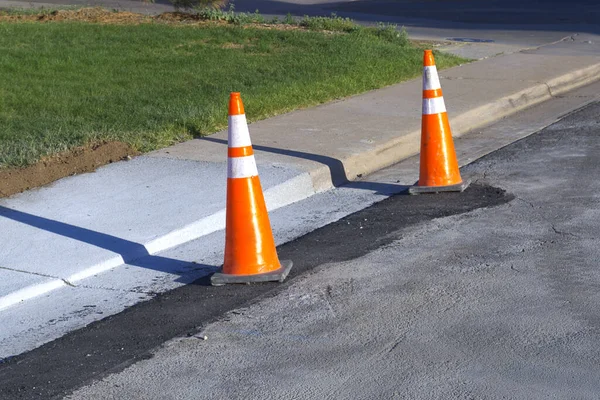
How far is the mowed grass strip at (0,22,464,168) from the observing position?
954cm

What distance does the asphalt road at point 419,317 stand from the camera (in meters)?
4.50

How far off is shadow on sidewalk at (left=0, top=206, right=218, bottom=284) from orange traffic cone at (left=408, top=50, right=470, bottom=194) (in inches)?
89.6

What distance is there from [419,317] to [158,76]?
7.55m

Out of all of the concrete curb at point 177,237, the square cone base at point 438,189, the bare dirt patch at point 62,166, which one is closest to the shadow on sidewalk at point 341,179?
the square cone base at point 438,189

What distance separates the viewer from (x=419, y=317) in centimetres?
523

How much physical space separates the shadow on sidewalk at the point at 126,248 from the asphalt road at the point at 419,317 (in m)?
0.52

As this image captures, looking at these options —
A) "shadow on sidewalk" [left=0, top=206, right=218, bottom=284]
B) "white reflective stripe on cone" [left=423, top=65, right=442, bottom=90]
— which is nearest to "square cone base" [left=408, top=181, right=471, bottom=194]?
"white reflective stripe on cone" [left=423, top=65, right=442, bottom=90]

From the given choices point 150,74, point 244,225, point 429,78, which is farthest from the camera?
point 150,74

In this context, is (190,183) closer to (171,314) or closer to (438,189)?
(438,189)

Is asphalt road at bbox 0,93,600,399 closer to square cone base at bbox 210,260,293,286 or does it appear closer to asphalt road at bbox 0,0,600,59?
square cone base at bbox 210,260,293,286

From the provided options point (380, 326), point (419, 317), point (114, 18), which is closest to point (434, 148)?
point (419, 317)

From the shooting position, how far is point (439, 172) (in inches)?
308

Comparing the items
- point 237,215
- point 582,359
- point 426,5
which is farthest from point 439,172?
point 426,5

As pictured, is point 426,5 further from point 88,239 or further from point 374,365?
point 374,365
